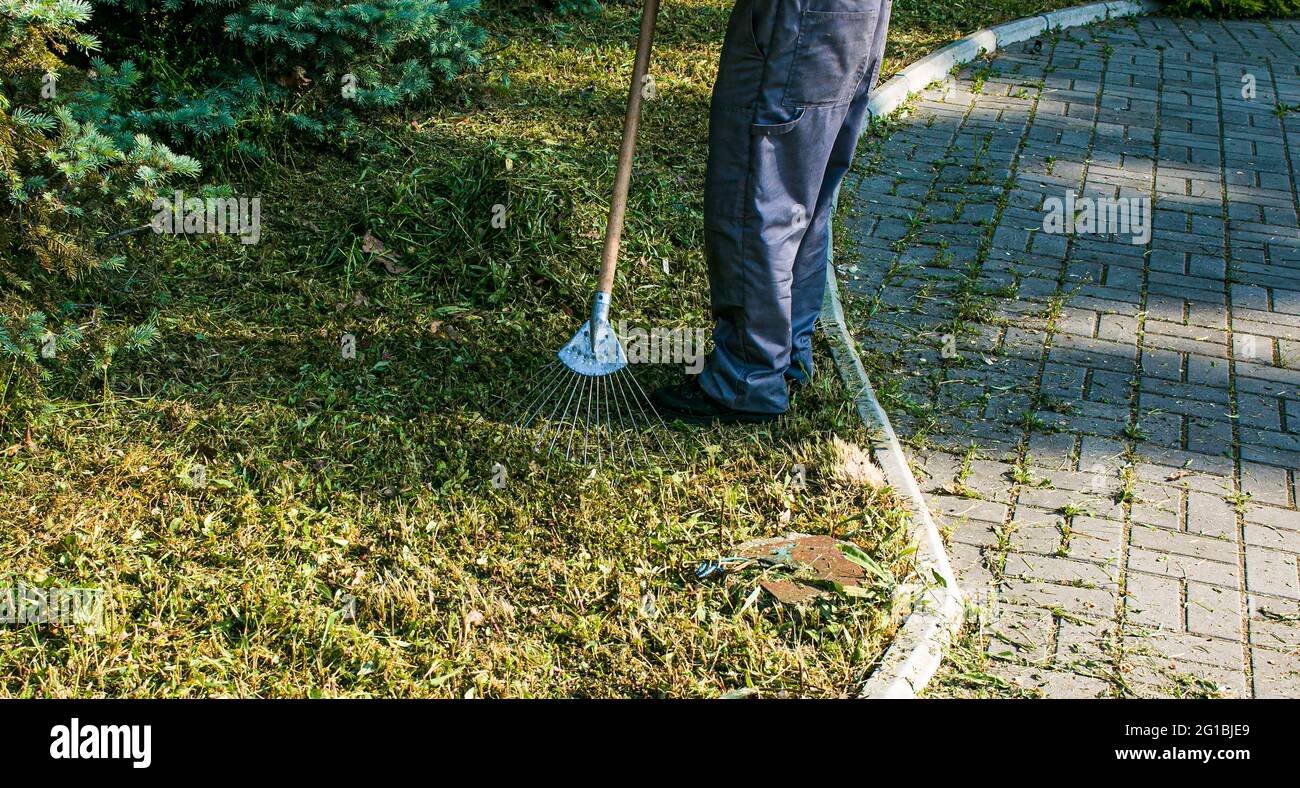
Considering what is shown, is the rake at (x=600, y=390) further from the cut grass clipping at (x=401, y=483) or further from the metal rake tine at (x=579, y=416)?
the cut grass clipping at (x=401, y=483)

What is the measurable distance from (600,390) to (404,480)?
86cm

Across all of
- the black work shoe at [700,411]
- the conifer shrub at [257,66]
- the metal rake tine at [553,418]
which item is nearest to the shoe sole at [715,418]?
the black work shoe at [700,411]

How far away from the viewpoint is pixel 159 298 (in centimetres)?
457

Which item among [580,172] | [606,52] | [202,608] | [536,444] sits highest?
[606,52]

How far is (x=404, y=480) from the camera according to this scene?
3.85m

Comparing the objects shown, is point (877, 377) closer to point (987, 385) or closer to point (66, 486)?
point (987, 385)

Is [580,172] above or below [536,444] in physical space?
above

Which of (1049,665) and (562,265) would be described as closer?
(1049,665)

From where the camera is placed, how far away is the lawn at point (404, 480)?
3.21 meters

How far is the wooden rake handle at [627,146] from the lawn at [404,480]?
59cm

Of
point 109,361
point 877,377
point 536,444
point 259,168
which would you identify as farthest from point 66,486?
point 877,377

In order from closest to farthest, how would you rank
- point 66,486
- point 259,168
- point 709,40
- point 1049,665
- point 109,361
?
point 1049,665, point 66,486, point 109,361, point 259,168, point 709,40

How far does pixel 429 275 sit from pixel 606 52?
309 centimetres

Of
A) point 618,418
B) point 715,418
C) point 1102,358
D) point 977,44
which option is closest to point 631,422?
point 618,418
